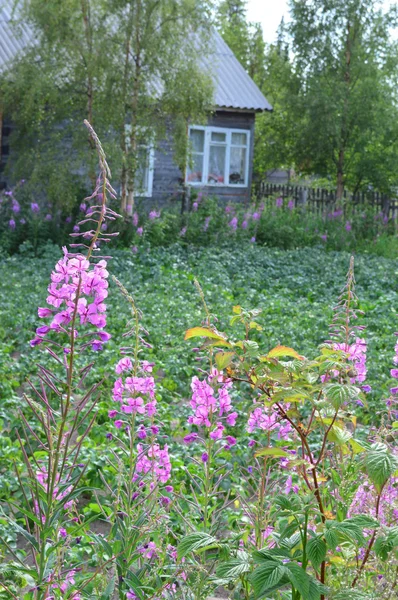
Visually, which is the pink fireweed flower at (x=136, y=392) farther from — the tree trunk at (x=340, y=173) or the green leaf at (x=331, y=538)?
the tree trunk at (x=340, y=173)

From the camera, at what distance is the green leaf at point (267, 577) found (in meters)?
1.75

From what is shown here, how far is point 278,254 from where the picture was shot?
45.0 ft

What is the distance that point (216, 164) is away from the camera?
19.8 metres

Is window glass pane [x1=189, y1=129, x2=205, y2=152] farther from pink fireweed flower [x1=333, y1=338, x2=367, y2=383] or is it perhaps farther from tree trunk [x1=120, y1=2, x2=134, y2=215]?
pink fireweed flower [x1=333, y1=338, x2=367, y2=383]

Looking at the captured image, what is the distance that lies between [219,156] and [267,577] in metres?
18.5

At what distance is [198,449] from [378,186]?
17259 mm

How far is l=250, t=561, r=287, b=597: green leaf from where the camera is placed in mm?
1746

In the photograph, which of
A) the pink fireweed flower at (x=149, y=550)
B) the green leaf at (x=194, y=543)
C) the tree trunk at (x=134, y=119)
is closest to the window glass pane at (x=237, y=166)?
the tree trunk at (x=134, y=119)

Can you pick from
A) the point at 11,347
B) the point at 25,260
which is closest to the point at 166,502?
the point at 11,347

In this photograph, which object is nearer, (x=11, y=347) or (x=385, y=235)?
(x=11, y=347)

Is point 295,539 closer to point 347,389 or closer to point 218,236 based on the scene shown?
point 347,389

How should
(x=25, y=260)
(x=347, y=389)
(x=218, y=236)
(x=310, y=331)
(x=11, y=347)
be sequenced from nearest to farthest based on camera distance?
(x=347, y=389)
(x=11, y=347)
(x=310, y=331)
(x=25, y=260)
(x=218, y=236)

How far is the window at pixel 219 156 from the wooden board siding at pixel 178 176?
5.5 inches

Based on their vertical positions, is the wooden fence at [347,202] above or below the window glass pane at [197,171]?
below
